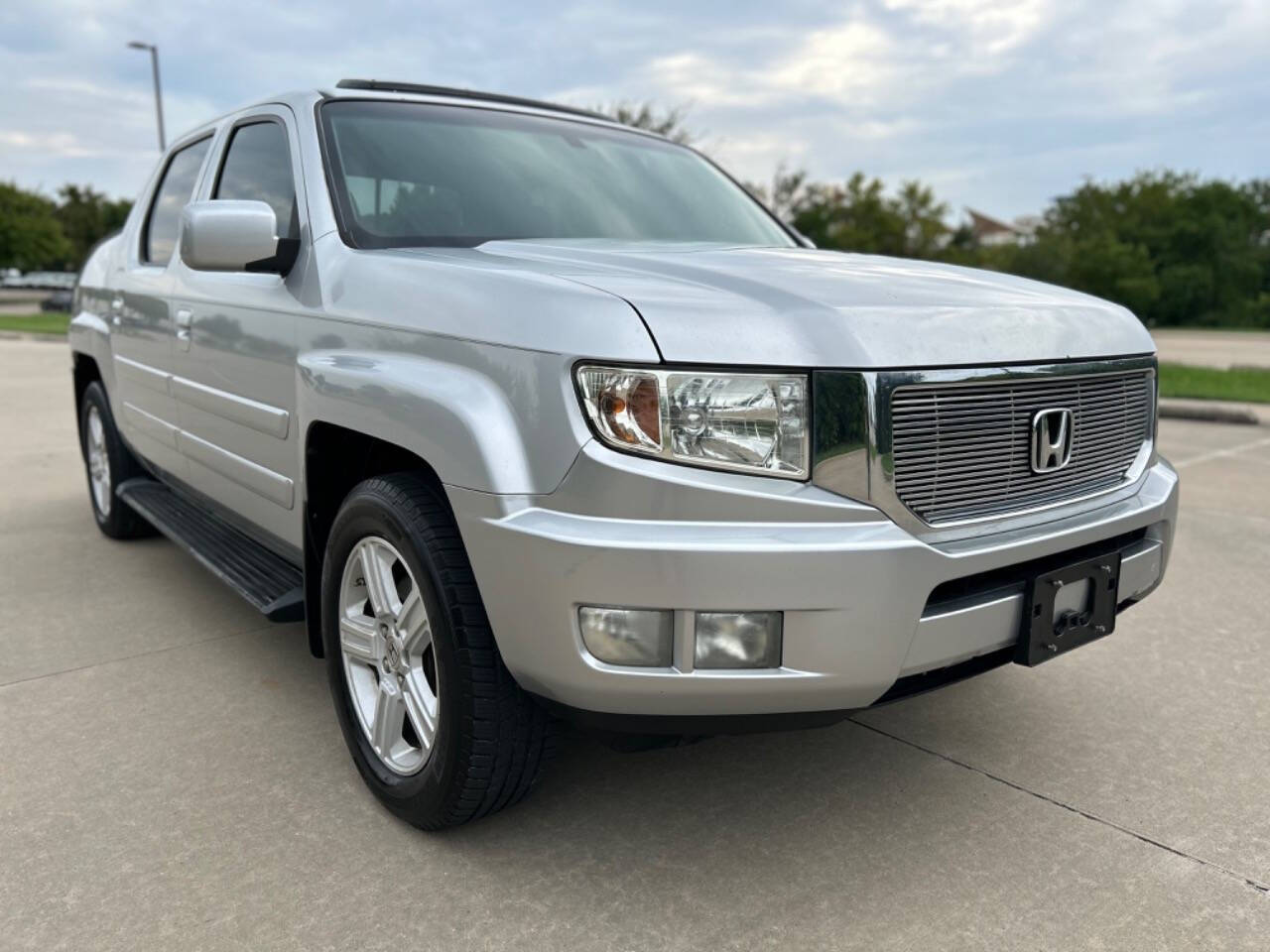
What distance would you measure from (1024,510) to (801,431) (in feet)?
2.04

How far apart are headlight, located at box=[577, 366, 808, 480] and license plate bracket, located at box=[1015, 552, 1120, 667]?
2.11 ft

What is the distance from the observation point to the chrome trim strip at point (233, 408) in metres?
2.93

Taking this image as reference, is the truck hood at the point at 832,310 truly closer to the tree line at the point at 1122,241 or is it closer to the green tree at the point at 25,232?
the tree line at the point at 1122,241

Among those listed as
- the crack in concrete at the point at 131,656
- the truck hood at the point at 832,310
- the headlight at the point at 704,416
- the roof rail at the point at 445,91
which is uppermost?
the roof rail at the point at 445,91

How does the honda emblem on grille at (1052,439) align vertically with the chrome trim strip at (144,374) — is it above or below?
above

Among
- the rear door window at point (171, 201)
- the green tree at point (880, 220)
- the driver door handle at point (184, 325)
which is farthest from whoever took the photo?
the green tree at point (880, 220)

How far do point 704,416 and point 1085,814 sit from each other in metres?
1.43

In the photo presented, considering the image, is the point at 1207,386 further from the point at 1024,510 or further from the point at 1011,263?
the point at 1011,263

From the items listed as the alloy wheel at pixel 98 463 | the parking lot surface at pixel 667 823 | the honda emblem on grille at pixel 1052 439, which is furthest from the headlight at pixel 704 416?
the alloy wheel at pixel 98 463

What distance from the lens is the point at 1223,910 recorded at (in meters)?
2.10

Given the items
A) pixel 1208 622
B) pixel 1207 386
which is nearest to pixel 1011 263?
pixel 1207 386

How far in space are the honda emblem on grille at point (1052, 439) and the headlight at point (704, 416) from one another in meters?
0.61

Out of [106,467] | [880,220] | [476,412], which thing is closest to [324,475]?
[476,412]

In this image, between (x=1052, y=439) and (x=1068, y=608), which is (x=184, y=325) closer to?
(x=1052, y=439)
